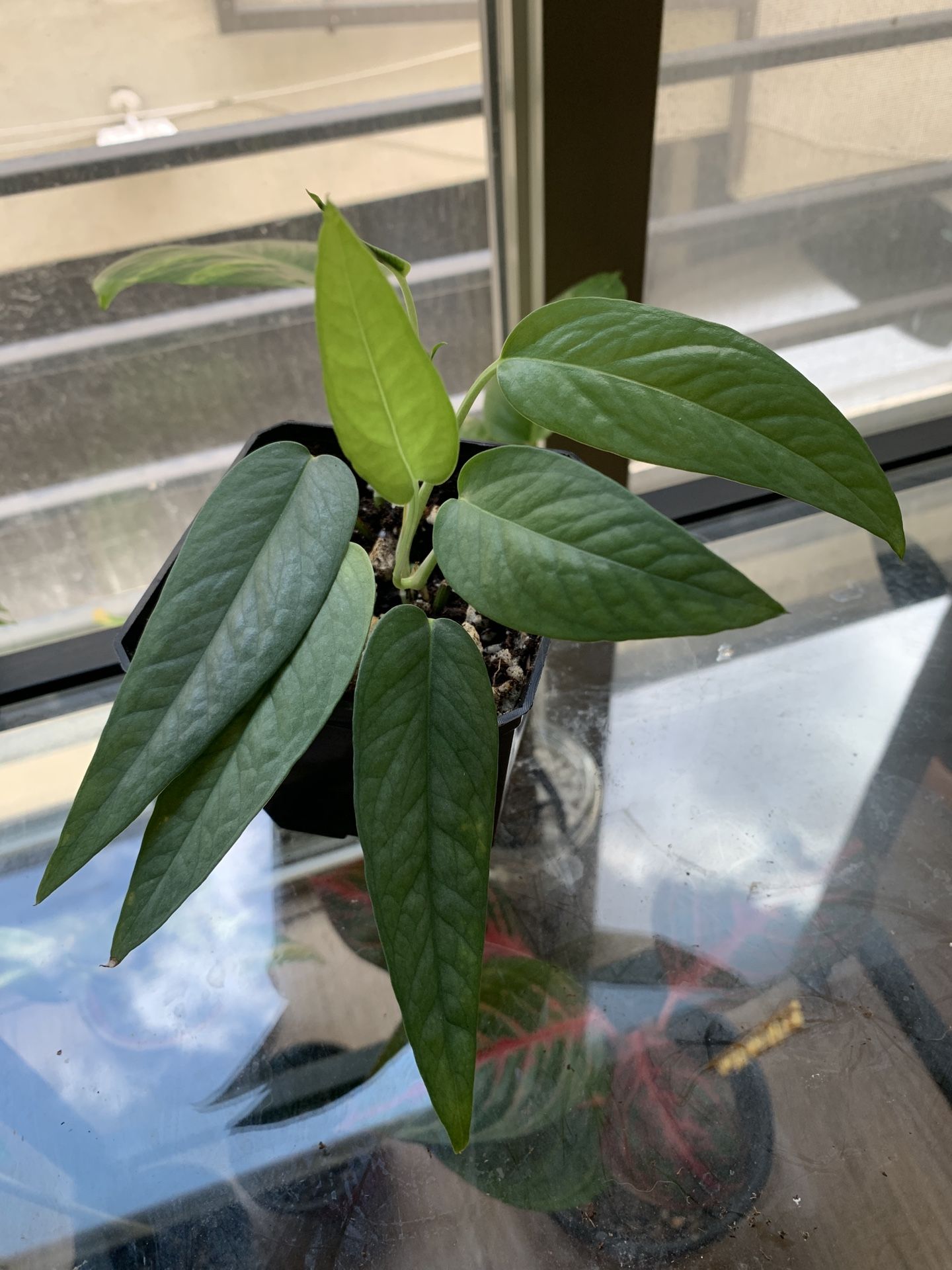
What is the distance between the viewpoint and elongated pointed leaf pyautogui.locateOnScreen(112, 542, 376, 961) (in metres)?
0.44

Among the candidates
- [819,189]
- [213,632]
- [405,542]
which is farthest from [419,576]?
[819,189]

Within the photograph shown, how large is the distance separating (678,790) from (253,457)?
420 millimetres

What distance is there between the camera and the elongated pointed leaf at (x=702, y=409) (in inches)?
17.4

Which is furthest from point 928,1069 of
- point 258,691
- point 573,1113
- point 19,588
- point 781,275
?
point 19,588

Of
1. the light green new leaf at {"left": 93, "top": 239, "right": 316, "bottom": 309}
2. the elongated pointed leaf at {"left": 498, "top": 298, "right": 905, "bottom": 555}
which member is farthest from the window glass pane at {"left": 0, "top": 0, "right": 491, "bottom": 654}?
the elongated pointed leaf at {"left": 498, "top": 298, "right": 905, "bottom": 555}

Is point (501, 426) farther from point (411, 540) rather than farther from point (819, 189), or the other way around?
point (819, 189)

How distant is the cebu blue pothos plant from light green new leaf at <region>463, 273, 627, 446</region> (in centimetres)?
22

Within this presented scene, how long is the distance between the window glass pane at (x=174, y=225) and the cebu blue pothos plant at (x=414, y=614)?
0.38m

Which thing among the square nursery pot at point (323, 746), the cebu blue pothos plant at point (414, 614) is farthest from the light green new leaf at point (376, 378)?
the square nursery pot at point (323, 746)

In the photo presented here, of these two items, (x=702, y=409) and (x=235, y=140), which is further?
(x=235, y=140)

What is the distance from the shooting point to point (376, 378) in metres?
0.42

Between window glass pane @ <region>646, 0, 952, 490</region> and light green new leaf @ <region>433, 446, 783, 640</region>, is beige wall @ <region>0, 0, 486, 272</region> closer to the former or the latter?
window glass pane @ <region>646, 0, 952, 490</region>

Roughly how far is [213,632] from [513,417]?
35 cm

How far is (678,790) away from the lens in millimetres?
742
